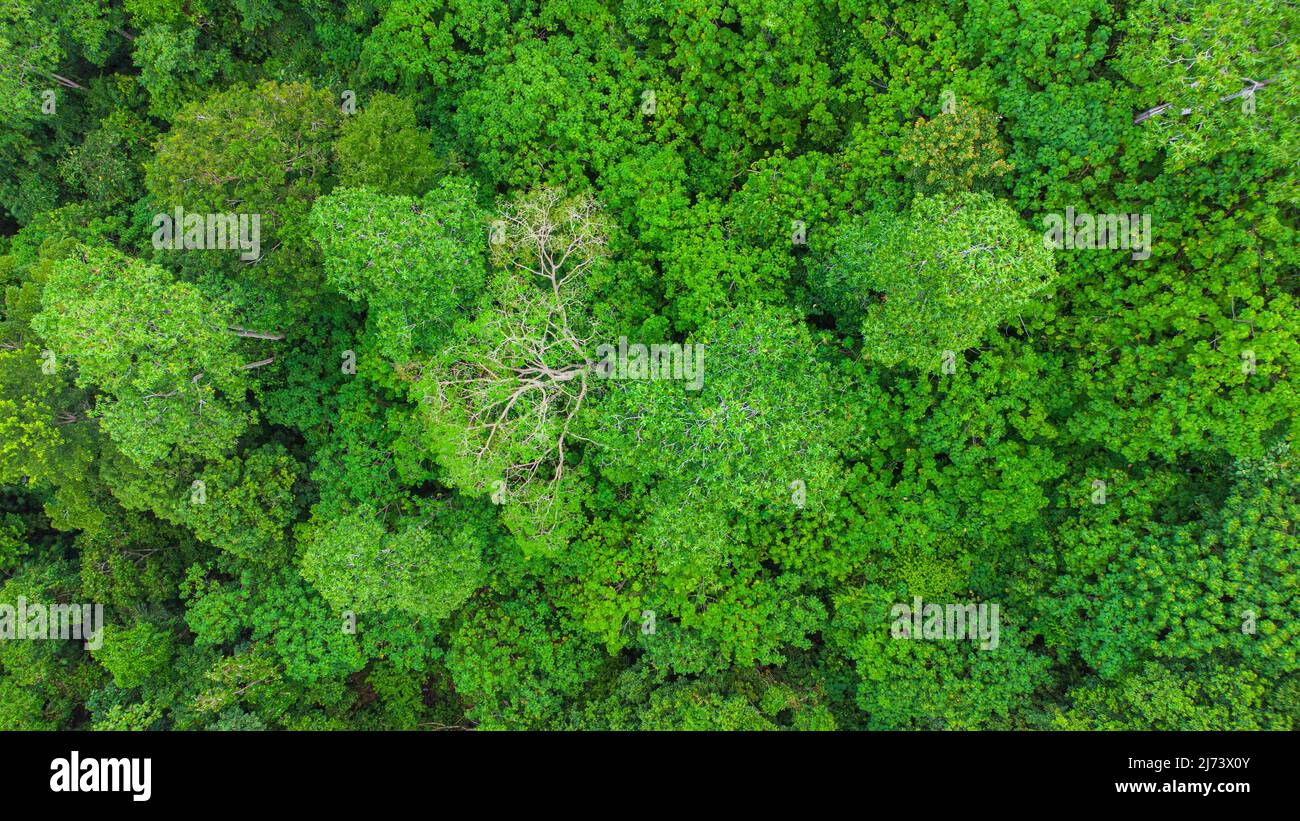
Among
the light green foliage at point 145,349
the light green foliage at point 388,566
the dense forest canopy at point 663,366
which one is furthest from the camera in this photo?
the light green foliage at point 388,566

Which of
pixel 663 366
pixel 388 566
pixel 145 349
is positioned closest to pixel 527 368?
pixel 663 366

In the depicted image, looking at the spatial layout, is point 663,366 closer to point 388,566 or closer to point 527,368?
point 527,368

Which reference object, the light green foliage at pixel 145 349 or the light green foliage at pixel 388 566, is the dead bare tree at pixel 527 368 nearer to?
the light green foliage at pixel 388 566

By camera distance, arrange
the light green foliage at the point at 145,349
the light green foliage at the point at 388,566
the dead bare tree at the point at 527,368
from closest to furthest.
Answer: the light green foliage at the point at 145,349 < the dead bare tree at the point at 527,368 < the light green foliage at the point at 388,566

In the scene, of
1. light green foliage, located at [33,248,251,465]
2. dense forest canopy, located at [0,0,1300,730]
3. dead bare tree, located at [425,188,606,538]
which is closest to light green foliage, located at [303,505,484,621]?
dense forest canopy, located at [0,0,1300,730]

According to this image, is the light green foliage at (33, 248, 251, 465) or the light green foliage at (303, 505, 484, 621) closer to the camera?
the light green foliage at (33, 248, 251, 465)

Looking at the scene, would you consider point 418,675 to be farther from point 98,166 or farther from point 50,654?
point 98,166

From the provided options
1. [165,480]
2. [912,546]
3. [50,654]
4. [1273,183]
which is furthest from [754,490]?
[50,654]

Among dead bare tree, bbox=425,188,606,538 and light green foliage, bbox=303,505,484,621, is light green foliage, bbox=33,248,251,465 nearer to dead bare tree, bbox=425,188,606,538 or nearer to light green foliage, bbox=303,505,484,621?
light green foliage, bbox=303,505,484,621

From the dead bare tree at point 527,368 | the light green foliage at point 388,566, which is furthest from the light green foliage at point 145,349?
the dead bare tree at point 527,368
